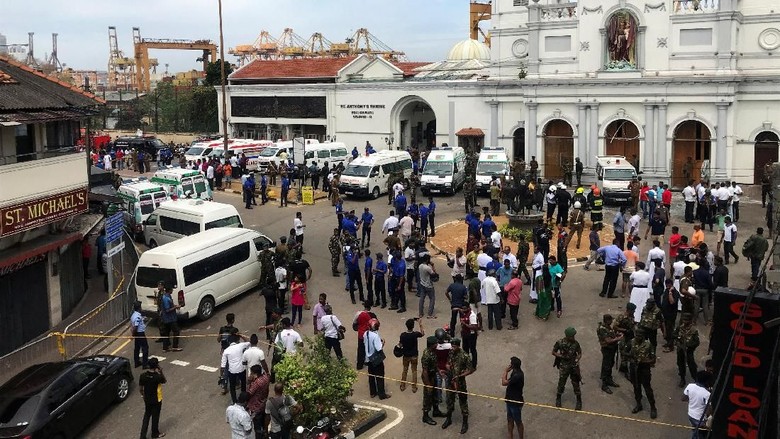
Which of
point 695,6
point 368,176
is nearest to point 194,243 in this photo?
point 368,176

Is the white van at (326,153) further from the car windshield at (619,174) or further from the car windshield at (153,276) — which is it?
the car windshield at (153,276)

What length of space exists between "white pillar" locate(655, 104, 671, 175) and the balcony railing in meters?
4.55

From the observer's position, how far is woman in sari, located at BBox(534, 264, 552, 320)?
55.0 feet

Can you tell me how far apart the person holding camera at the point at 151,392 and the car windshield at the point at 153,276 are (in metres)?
5.16

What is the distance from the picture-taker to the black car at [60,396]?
37.6 feet

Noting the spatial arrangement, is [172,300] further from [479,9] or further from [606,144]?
[479,9]

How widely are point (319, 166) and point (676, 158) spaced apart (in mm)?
18454

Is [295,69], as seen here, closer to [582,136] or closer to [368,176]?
[368,176]

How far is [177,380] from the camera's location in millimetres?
14719

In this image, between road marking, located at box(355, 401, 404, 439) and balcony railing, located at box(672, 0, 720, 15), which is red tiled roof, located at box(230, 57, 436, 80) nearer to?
balcony railing, located at box(672, 0, 720, 15)

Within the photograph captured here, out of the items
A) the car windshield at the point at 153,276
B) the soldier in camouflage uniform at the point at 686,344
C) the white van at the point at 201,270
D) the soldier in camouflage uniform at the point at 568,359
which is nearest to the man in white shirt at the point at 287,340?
the soldier in camouflage uniform at the point at 568,359

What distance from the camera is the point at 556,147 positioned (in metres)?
38.3

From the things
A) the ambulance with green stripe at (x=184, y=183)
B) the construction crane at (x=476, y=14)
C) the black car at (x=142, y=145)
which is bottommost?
the ambulance with green stripe at (x=184, y=183)

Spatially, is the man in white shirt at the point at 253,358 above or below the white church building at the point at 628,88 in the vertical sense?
below
